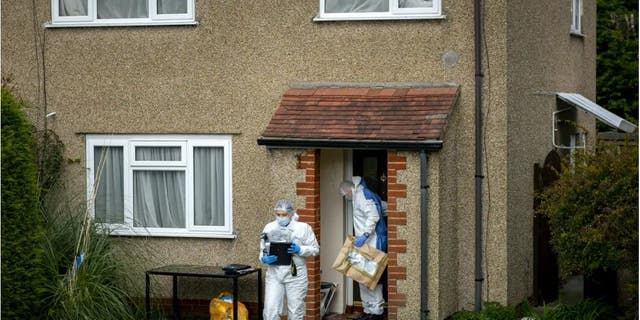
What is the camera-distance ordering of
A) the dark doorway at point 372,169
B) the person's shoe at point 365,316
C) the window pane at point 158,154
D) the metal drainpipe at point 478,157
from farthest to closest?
the window pane at point 158,154 < the dark doorway at point 372,169 < the person's shoe at point 365,316 < the metal drainpipe at point 478,157

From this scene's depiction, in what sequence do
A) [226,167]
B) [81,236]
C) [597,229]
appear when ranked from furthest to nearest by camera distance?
[226,167]
[81,236]
[597,229]

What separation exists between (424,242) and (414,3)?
9.51 ft

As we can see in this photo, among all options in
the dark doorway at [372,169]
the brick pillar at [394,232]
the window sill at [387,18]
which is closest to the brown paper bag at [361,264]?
the brick pillar at [394,232]

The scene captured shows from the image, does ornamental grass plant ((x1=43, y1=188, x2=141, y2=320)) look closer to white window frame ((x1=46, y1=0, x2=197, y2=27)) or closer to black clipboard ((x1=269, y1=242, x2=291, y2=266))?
black clipboard ((x1=269, y1=242, x2=291, y2=266))

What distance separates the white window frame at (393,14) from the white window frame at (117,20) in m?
1.66

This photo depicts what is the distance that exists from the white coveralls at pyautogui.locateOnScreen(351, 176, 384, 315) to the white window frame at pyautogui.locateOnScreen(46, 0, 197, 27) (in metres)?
3.00

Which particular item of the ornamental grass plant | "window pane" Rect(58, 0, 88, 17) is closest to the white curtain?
the ornamental grass plant

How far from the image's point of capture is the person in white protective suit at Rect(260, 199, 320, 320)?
A: 12734mm

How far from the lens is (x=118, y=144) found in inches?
585

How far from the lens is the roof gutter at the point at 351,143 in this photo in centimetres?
1277

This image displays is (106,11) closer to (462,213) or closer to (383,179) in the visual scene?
(383,179)

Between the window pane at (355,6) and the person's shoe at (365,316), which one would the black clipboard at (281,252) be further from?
the window pane at (355,6)

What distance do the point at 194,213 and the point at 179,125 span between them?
110cm

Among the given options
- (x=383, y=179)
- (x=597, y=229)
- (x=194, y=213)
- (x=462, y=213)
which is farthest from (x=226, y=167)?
(x=597, y=229)
